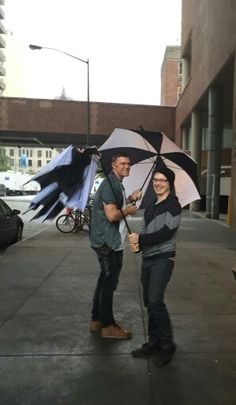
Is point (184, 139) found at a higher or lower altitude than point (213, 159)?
higher

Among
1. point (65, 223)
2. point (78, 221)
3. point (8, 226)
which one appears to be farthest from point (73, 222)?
point (8, 226)

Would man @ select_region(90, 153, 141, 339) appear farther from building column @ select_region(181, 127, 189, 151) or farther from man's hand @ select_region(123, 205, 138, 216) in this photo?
building column @ select_region(181, 127, 189, 151)

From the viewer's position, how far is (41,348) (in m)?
5.00

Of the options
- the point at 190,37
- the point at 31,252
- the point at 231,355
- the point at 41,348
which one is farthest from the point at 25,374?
the point at 190,37

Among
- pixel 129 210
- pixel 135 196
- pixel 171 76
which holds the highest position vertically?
pixel 171 76

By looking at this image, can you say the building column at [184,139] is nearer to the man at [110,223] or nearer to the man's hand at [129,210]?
the man at [110,223]

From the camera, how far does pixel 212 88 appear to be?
24.6 meters

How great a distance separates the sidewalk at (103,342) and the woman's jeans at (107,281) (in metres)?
0.26

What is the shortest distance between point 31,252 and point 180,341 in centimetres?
701

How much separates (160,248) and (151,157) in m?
1.18

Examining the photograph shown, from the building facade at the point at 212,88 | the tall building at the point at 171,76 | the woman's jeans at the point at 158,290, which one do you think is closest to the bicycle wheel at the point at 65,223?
the building facade at the point at 212,88

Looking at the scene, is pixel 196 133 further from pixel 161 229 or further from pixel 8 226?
pixel 161 229

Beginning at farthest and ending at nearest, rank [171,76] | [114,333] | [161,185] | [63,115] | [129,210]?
[171,76] → [63,115] → [114,333] → [129,210] → [161,185]

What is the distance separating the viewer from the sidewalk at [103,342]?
399cm
